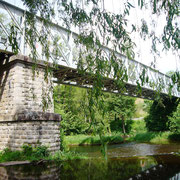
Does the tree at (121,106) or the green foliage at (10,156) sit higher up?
the tree at (121,106)

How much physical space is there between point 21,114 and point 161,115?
22059 mm

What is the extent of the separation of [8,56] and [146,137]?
781 inches

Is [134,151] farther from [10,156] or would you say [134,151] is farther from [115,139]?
[10,156]

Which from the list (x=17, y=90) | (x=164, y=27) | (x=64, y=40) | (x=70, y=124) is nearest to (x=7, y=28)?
(x=17, y=90)

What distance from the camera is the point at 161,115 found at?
26.5m

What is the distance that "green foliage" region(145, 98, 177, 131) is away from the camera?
1006 inches

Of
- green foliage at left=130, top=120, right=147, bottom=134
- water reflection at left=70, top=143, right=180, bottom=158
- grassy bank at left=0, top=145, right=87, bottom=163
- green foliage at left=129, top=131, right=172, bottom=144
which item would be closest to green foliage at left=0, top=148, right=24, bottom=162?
grassy bank at left=0, top=145, right=87, bottom=163

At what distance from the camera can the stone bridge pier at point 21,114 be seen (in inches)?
326

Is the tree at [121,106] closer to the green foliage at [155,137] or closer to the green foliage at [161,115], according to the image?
the green foliage at [161,115]

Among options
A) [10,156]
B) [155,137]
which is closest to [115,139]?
[155,137]

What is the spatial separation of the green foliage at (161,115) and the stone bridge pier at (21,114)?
19.1 meters

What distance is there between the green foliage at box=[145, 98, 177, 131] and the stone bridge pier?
1905 cm

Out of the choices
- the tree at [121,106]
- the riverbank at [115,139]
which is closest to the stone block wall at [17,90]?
the riverbank at [115,139]

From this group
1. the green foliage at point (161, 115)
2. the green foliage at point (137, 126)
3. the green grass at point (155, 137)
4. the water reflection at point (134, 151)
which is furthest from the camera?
the green foliage at point (137, 126)
